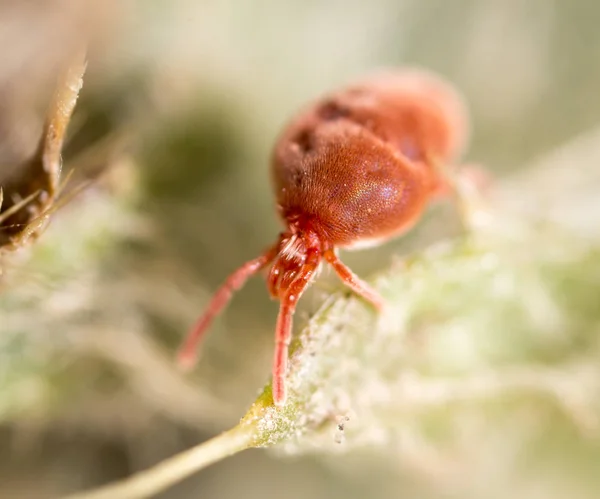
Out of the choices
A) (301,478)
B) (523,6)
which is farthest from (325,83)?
(301,478)

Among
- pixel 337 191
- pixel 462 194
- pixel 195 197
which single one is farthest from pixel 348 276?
pixel 195 197

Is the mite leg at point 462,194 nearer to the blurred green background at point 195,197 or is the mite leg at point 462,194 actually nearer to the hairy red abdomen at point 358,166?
the hairy red abdomen at point 358,166

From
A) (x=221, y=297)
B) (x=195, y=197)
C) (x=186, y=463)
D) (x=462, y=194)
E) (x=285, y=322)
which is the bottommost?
(x=186, y=463)

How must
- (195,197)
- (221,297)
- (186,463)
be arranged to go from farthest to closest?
1. (195,197)
2. (221,297)
3. (186,463)

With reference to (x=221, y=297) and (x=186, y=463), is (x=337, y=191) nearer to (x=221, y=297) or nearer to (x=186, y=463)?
(x=221, y=297)

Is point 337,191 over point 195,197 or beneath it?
beneath

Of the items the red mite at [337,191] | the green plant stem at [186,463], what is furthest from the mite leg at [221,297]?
the green plant stem at [186,463]

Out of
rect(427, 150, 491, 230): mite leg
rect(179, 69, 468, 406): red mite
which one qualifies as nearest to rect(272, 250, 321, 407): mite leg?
rect(179, 69, 468, 406): red mite

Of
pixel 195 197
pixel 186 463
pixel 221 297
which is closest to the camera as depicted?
pixel 186 463

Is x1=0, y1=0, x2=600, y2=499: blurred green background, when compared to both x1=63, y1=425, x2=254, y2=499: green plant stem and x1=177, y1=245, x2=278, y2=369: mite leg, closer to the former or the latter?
x1=177, y1=245, x2=278, y2=369: mite leg
